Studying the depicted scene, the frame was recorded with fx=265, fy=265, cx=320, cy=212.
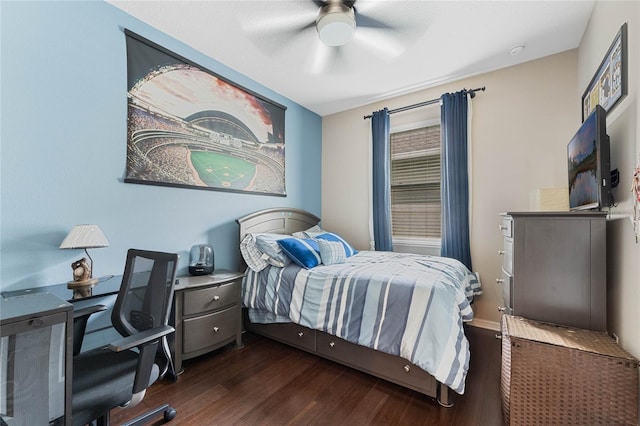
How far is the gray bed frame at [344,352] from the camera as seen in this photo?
1.71 meters

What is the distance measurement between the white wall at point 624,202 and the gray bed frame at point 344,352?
3.30 ft

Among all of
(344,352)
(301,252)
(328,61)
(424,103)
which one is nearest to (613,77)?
(424,103)

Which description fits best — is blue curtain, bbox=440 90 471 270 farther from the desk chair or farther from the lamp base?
the lamp base

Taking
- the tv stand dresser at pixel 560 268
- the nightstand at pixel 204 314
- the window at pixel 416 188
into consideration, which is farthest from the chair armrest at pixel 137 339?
the window at pixel 416 188

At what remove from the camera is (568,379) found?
1296mm

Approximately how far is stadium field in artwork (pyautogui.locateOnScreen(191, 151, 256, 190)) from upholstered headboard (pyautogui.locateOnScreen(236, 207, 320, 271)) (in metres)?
0.38

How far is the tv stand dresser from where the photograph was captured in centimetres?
152

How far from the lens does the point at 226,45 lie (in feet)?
8.13

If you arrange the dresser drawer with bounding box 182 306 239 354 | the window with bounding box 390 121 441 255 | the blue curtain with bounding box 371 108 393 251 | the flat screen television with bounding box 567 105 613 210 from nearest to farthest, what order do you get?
1. the flat screen television with bounding box 567 105 613 210
2. the dresser drawer with bounding box 182 306 239 354
3. the window with bounding box 390 121 441 255
4. the blue curtain with bounding box 371 108 393 251

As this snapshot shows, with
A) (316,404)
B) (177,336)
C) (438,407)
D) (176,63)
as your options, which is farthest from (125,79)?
(438,407)

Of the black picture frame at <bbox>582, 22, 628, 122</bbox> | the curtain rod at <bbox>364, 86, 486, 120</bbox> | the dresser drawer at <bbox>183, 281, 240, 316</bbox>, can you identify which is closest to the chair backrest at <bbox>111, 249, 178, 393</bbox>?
the dresser drawer at <bbox>183, 281, 240, 316</bbox>

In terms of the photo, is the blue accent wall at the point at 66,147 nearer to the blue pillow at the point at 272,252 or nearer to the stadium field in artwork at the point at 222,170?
the stadium field in artwork at the point at 222,170

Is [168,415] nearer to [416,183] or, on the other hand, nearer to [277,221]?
[277,221]

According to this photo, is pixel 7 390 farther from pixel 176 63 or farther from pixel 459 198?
pixel 459 198
